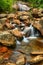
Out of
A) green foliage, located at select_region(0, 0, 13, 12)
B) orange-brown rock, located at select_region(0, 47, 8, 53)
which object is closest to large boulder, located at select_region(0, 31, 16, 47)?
orange-brown rock, located at select_region(0, 47, 8, 53)

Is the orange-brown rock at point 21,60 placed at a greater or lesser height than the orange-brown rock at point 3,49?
greater

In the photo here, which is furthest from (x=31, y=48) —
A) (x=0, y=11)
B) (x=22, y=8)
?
(x=22, y=8)

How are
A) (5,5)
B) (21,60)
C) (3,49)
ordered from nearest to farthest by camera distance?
(21,60)
(3,49)
(5,5)

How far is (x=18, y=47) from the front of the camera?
7.12 m

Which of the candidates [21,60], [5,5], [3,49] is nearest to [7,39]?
[3,49]

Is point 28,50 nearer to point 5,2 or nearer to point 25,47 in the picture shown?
point 25,47

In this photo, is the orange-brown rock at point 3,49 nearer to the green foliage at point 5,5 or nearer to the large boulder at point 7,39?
the large boulder at point 7,39

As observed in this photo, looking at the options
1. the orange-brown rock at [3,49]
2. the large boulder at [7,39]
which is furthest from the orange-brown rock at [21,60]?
the large boulder at [7,39]

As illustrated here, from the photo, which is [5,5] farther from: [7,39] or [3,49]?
[3,49]

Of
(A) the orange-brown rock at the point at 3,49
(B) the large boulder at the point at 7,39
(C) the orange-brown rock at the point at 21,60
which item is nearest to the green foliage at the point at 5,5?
(B) the large boulder at the point at 7,39

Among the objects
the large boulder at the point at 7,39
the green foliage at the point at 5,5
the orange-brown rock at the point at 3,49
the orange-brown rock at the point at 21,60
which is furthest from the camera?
the green foliage at the point at 5,5

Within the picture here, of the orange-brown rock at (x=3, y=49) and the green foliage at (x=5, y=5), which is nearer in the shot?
the orange-brown rock at (x=3, y=49)

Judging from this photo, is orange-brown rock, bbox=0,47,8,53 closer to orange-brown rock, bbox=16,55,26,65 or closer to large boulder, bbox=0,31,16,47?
large boulder, bbox=0,31,16,47

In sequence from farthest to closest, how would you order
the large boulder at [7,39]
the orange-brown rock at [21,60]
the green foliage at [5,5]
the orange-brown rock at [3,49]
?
the green foliage at [5,5] → the large boulder at [7,39] → the orange-brown rock at [3,49] → the orange-brown rock at [21,60]
